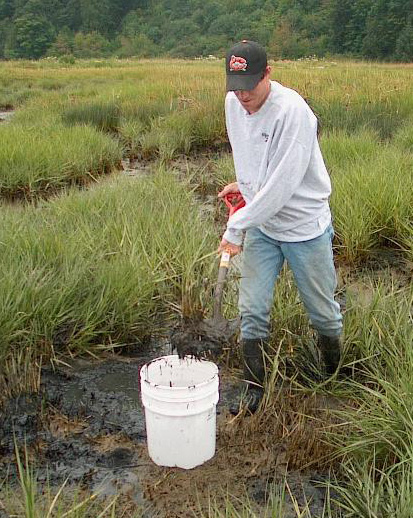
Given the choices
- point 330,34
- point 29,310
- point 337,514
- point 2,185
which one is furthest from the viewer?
point 330,34

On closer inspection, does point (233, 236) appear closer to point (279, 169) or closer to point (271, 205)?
point (271, 205)

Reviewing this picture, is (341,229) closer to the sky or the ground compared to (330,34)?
closer to the sky

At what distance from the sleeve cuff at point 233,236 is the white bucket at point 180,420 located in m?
0.50

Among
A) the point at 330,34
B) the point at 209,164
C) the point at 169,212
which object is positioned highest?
the point at 169,212

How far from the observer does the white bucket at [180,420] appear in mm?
2500

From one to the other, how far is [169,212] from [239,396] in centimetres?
204

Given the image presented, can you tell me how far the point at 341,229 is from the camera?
4.86 metres

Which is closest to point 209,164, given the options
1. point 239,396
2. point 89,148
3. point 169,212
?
point 89,148

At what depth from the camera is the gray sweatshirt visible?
256 cm

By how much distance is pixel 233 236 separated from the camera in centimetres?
278

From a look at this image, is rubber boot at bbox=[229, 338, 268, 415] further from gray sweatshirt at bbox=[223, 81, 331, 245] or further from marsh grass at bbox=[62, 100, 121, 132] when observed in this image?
→ marsh grass at bbox=[62, 100, 121, 132]

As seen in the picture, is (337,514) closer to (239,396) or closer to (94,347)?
(239,396)

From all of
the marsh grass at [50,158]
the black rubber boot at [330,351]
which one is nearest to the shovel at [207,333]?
the black rubber boot at [330,351]

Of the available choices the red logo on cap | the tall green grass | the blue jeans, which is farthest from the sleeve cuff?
the tall green grass
